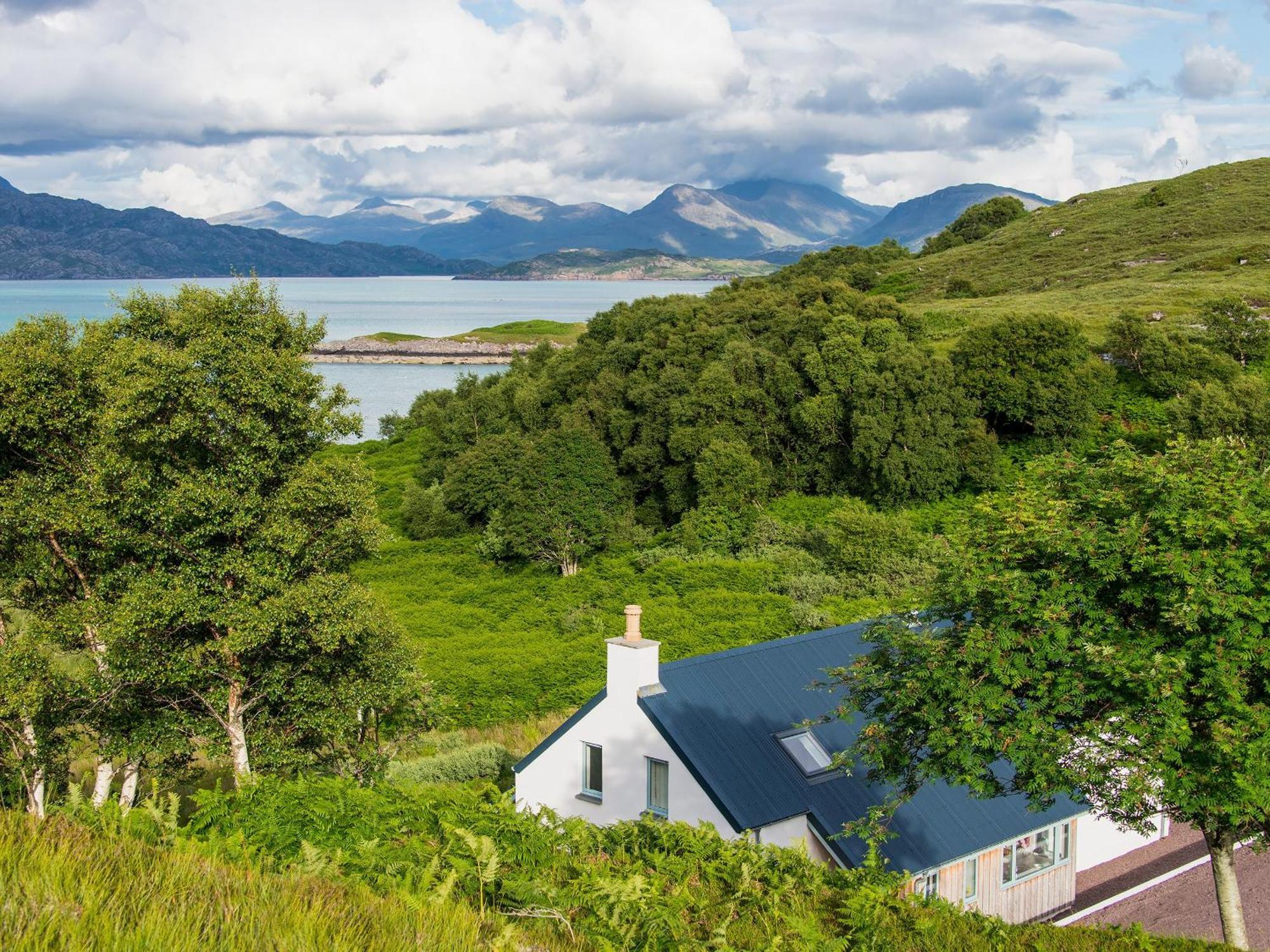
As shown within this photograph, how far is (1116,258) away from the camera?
249 ft

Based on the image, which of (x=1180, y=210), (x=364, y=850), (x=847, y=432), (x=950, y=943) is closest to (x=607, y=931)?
(x=364, y=850)

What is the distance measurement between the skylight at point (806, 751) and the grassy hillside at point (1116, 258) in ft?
128

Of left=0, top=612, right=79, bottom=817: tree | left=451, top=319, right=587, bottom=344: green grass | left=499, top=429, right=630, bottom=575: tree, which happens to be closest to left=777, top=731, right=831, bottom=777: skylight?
left=0, top=612, right=79, bottom=817: tree

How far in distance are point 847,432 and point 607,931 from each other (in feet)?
127

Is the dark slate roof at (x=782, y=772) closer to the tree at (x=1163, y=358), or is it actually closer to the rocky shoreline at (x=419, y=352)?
the tree at (x=1163, y=358)

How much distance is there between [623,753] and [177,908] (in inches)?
489

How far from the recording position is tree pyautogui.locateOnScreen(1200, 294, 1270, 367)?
44156 mm

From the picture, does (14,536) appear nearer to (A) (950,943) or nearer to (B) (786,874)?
(B) (786,874)

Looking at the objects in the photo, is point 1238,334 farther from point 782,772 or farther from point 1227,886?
point 1227,886

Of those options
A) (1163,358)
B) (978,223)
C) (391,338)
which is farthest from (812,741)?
(391,338)

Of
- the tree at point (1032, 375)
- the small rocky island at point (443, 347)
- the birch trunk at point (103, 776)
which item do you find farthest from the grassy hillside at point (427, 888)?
the small rocky island at point (443, 347)

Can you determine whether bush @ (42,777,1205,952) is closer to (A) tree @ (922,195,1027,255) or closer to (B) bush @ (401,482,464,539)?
(B) bush @ (401,482,464,539)

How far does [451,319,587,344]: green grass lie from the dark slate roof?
130 m

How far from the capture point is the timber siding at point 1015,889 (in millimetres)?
15695
